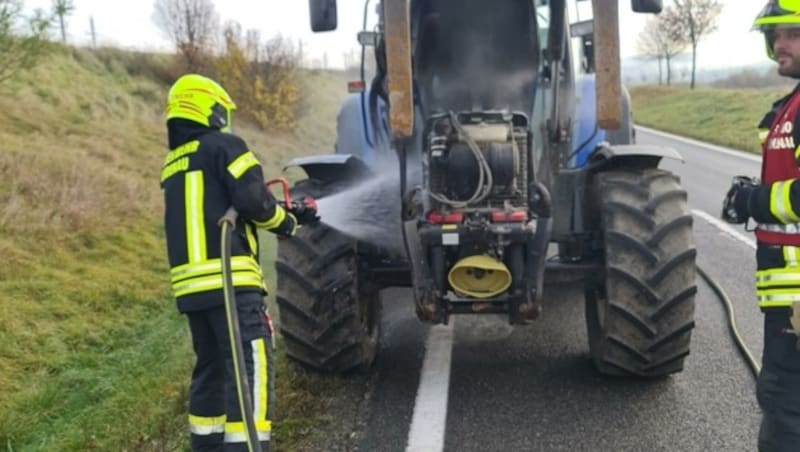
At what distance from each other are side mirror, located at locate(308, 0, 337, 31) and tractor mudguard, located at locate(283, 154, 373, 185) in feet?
2.91

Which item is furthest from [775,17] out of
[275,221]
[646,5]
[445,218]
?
[275,221]

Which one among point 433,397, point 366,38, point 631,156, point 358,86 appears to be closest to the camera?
point 433,397

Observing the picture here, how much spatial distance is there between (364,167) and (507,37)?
1.38 meters

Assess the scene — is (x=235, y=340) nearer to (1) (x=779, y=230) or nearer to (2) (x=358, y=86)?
(1) (x=779, y=230)

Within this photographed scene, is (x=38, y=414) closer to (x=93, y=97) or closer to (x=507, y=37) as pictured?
(x=507, y=37)

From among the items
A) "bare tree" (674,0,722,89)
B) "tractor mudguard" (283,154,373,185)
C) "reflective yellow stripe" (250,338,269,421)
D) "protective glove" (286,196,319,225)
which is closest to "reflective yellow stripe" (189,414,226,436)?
"reflective yellow stripe" (250,338,269,421)

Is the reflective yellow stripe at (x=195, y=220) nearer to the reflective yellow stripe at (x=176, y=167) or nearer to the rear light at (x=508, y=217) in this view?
the reflective yellow stripe at (x=176, y=167)

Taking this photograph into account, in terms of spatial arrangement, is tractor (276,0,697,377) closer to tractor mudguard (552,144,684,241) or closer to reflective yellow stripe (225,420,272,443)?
tractor mudguard (552,144,684,241)

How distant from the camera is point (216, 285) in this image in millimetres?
3885

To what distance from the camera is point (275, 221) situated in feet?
13.3

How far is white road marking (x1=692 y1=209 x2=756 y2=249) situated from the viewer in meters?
8.89

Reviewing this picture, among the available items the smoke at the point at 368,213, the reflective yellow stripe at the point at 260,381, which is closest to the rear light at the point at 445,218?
the smoke at the point at 368,213

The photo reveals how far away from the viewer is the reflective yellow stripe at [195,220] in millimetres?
3898

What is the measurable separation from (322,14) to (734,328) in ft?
11.9
